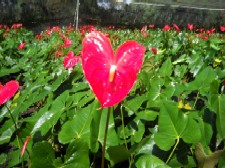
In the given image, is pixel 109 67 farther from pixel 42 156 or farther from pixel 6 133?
pixel 6 133

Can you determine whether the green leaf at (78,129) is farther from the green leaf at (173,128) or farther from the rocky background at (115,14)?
the rocky background at (115,14)

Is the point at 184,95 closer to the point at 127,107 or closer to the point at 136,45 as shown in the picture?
the point at 127,107

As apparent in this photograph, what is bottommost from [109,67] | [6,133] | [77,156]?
[6,133]

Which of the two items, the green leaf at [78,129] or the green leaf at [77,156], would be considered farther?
the green leaf at [78,129]

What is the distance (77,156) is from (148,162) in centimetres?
16

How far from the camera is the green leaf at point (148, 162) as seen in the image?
70 centimetres

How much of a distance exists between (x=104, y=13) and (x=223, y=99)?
13168mm

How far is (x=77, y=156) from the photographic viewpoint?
2.28 feet

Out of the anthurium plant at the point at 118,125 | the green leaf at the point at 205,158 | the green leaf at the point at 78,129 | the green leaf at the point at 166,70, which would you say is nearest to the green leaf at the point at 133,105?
the anthurium plant at the point at 118,125

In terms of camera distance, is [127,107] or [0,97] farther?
[127,107]

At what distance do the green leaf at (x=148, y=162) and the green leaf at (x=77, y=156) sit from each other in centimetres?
12

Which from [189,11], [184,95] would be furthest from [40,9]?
[184,95]

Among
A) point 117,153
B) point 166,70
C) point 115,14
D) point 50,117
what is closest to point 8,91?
point 50,117

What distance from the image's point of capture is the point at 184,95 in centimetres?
113
